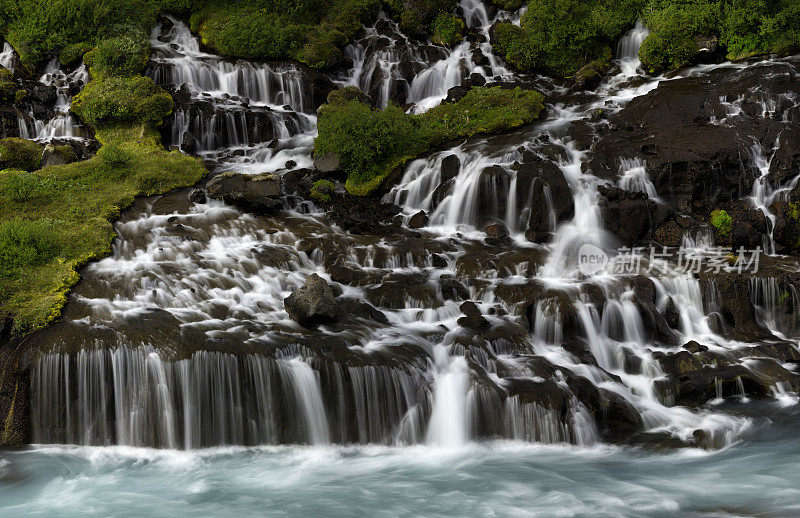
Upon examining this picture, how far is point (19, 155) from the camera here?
1722 cm

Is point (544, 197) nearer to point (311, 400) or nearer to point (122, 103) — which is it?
point (311, 400)

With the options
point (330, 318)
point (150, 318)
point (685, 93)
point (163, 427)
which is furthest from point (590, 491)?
point (685, 93)

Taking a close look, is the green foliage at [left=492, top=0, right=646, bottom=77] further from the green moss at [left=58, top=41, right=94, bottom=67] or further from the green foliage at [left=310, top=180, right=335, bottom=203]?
the green moss at [left=58, top=41, right=94, bottom=67]

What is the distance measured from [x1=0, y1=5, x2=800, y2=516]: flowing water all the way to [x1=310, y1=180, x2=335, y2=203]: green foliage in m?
1.28

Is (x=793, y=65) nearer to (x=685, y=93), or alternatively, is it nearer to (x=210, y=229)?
(x=685, y=93)

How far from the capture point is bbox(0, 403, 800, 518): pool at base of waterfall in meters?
8.07

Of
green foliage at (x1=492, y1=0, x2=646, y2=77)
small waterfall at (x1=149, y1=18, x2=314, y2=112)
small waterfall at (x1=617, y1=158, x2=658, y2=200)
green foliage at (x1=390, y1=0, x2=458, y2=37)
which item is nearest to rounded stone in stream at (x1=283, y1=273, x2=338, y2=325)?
small waterfall at (x1=617, y1=158, x2=658, y2=200)

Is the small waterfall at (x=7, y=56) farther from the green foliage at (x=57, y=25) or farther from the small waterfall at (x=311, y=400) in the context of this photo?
the small waterfall at (x=311, y=400)

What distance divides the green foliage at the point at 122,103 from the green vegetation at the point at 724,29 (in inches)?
680

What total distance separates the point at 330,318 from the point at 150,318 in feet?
10.2

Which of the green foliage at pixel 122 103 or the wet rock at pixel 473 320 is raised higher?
the green foliage at pixel 122 103

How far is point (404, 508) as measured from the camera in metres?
8.20

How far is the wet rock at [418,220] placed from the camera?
16.4 m

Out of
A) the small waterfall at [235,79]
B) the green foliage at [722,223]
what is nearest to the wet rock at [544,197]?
the green foliage at [722,223]
